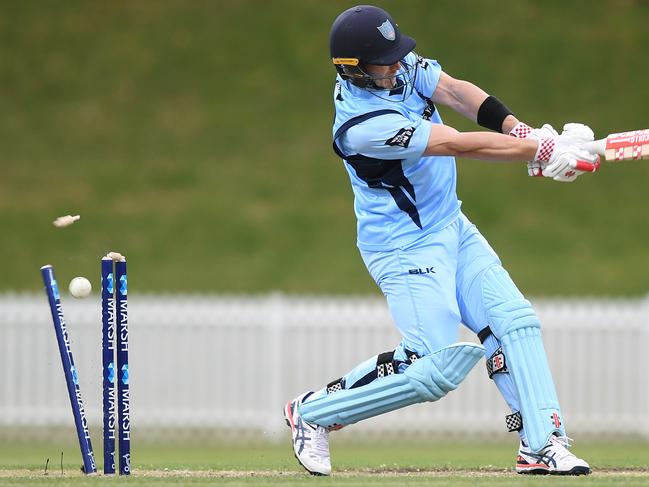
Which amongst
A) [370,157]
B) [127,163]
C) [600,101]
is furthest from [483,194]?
[370,157]

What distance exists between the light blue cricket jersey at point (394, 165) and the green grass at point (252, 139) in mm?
8134

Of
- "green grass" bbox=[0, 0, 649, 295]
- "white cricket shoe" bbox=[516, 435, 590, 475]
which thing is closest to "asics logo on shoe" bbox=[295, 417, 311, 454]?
"white cricket shoe" bbox=[516, 435, 590, 475]

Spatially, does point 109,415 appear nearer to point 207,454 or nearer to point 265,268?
point 207,454

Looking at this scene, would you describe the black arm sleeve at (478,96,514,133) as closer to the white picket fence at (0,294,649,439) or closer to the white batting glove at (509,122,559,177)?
the white batting glove at (509,122,559,177)

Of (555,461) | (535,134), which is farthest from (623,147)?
(555,461)

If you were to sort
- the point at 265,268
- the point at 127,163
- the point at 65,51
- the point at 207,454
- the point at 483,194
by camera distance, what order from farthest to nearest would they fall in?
the point at 65,51 → the point at 127,163 → the point at 483,194 → the point at 265,268 → the point at 207,454

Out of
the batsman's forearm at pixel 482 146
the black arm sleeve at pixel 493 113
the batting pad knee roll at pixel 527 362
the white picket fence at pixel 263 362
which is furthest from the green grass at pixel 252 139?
the batsman's forearm at pixel 482 146

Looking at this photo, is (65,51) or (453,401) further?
(65,51)

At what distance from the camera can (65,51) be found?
60.6 feet

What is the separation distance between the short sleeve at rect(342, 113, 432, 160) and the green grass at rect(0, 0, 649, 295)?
842 centimetres

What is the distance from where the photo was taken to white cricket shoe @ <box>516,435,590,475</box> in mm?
5066

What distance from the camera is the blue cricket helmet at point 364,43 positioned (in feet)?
16.9

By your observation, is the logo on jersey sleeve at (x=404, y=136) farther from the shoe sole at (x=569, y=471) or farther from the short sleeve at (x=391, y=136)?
the shoe sole at (x=569, y=471)

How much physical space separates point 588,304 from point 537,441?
5.48 m
